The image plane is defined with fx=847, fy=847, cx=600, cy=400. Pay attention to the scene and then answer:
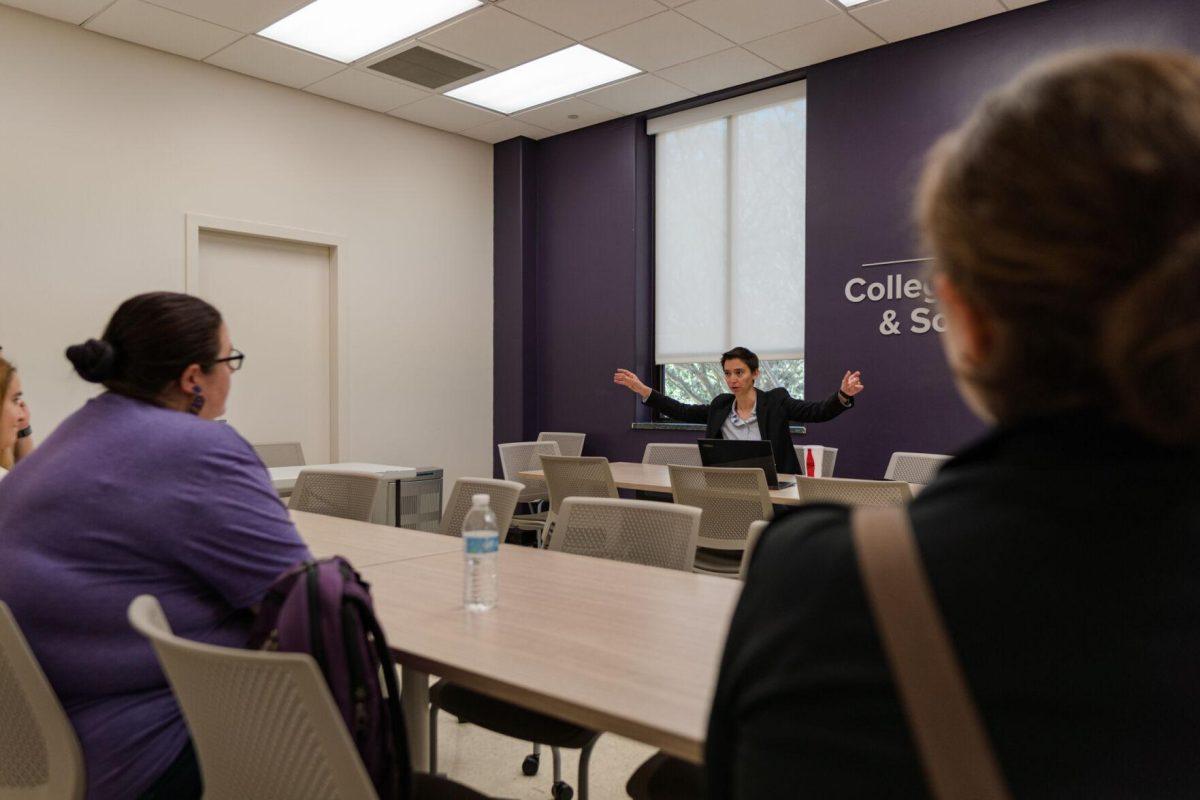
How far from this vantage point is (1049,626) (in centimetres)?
57

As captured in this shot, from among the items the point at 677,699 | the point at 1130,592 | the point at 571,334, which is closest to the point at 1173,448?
the point at 1130,592

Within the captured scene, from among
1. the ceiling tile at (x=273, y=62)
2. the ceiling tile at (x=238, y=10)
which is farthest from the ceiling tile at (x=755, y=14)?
the ceiling tile at (x=273, y=62)

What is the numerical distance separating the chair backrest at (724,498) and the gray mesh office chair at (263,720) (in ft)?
7.61

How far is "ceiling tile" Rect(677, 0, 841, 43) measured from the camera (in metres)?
4.48

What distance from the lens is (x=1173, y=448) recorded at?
1.90ft

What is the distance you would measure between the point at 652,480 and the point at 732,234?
8.12 ft

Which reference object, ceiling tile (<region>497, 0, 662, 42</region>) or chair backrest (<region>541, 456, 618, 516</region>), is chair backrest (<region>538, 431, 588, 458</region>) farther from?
ceiling tile (<region>497, 0, 662, 42</region>)

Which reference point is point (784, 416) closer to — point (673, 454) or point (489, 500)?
point (673, 454)

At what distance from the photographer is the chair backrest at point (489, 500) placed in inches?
108

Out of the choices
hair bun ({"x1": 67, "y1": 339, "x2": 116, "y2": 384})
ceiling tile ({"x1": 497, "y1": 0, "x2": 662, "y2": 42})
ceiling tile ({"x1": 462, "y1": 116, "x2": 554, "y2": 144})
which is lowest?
hair bun ({"x1": 67, "y1": 339, "x2": 116, "y2": 384})

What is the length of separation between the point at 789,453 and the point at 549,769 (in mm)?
2438

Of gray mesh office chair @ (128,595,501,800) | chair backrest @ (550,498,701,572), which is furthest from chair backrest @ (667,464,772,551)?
gray mesh office chair @ (128,595,501,800)

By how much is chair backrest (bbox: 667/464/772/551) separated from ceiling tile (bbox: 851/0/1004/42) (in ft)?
9.12

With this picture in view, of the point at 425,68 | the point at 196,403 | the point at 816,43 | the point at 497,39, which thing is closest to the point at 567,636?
the point at 196,403
